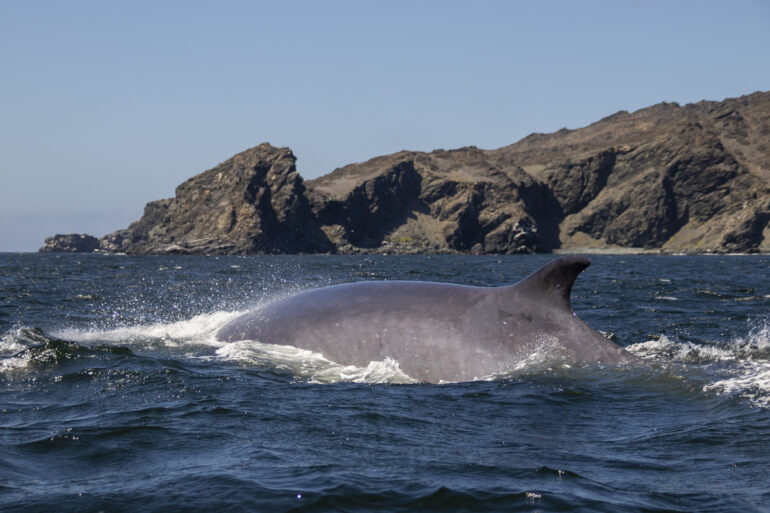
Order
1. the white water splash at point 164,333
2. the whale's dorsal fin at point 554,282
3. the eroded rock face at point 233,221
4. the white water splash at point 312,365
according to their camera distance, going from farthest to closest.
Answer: the eroded rock face at point 233,221
the white water splash at point 164,333
the white water splash at point 312,365
the whale's dorsal fin at point 554,282

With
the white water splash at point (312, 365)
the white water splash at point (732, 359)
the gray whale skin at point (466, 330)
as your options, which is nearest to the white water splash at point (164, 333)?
the white water splash at point (312, 365)

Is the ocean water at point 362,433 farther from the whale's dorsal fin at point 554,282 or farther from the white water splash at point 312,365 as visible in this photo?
the whale's dorsal fin at point 554,282

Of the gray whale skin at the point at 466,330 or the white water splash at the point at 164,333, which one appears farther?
the white water splash at the point at 164,333

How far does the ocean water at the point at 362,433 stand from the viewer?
5.12m

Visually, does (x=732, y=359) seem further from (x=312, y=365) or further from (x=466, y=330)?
(x=312, y=365)

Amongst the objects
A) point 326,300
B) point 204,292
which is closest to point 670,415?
point 326,300

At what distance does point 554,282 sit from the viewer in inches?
348

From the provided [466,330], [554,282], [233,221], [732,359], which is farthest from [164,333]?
[233,221]

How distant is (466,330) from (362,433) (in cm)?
265

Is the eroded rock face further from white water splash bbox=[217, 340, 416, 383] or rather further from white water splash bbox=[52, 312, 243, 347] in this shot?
white water splash bbox=[217, 340, 416, 383]

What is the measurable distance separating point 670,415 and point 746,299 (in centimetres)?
1889

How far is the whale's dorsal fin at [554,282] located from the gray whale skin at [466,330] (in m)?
0.01

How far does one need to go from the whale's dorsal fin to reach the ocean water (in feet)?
2.57

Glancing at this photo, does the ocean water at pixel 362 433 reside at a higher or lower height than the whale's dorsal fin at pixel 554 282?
lower
